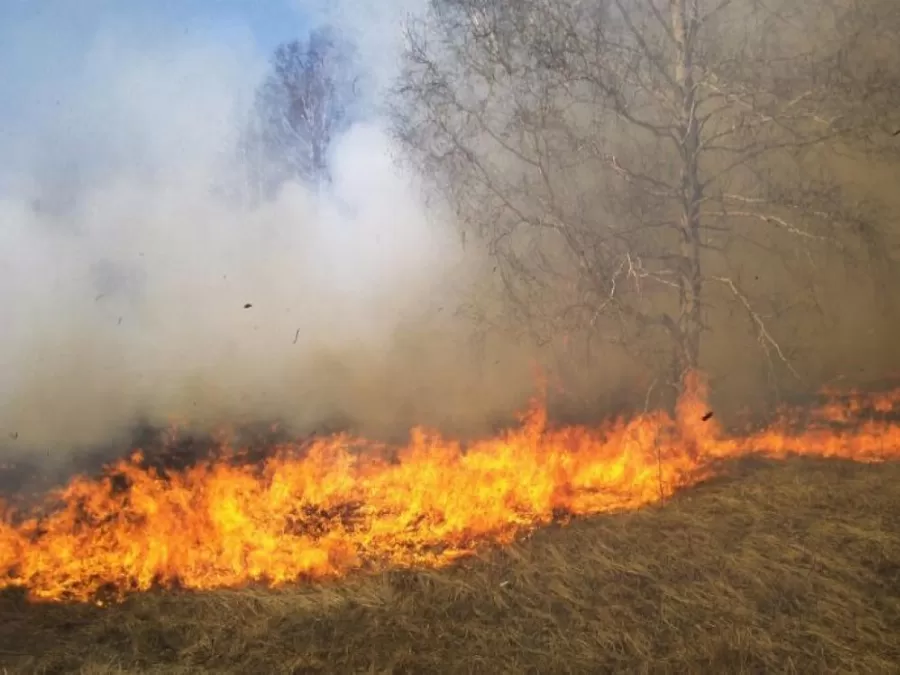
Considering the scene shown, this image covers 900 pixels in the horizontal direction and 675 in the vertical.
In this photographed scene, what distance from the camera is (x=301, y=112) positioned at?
8.87 m

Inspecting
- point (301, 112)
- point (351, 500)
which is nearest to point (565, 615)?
point (351, 500)

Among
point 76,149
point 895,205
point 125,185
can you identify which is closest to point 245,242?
point 125,185

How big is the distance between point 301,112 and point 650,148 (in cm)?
429

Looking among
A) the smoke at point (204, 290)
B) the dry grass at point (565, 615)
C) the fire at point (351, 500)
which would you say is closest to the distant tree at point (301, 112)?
the smoke at point (204, 290)

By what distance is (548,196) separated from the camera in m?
7.14

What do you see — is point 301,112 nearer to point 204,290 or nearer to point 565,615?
point 204,290

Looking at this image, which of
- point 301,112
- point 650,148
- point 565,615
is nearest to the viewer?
point 565,615

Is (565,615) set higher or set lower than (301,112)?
lower

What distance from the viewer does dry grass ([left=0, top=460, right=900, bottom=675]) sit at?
3.55 metres

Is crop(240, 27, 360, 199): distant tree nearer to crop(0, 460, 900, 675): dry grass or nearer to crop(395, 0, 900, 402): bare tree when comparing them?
crop(395, 0, 900, 402): bare tree

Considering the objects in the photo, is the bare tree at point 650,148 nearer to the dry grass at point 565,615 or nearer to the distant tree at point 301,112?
the distant tree at point 301,112

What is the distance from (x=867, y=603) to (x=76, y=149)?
7748 mm

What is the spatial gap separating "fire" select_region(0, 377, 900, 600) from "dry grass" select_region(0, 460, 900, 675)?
260mm

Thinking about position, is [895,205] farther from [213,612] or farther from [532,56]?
[213,612]
